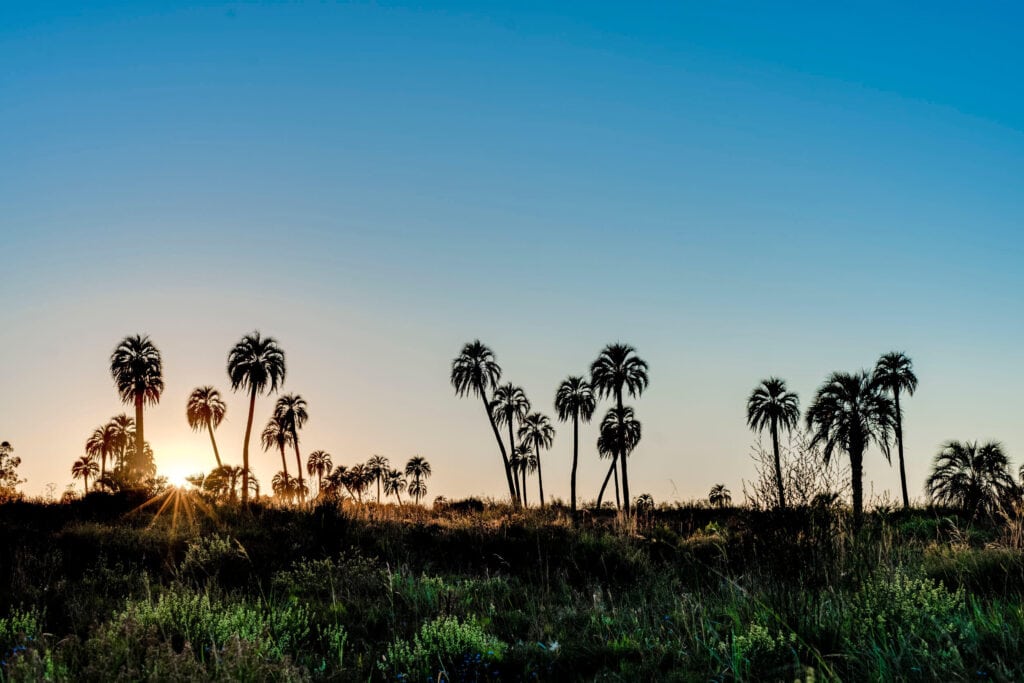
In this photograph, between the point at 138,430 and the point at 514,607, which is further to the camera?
the point at 138,430

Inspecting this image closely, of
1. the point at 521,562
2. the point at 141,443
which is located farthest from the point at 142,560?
the point at 141,443

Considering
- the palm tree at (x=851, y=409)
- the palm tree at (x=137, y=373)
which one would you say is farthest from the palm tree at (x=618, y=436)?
the palm tree at (x=137, y=373)

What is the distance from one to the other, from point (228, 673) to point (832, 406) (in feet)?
148

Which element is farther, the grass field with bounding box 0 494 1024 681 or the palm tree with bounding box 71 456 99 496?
the palm tree with bounding box 71 456 99 496

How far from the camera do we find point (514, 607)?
336 inches

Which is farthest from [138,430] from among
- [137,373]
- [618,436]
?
[618,436]

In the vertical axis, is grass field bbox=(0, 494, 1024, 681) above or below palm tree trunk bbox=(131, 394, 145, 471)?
below

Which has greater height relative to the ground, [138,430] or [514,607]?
[138,430]

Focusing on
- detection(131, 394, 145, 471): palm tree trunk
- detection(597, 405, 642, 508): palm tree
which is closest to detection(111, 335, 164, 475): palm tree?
detection(131, 394, 145, 471): palm tree trunk

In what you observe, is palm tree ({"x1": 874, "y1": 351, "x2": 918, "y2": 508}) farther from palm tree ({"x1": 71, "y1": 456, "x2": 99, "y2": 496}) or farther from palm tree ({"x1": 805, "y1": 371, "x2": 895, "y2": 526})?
palm tree ({"x1": 71, "y1": 456, "x2": 99, "y2": 496})

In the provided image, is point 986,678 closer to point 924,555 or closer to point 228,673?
point 228,673

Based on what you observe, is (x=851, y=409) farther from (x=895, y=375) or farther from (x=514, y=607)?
(x=514, y=607)

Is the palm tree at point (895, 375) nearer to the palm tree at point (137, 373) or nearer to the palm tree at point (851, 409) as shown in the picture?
the palm tree at point (851, 409)

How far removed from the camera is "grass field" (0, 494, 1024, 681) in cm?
447
